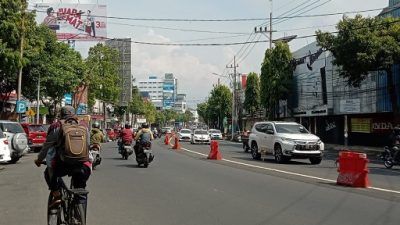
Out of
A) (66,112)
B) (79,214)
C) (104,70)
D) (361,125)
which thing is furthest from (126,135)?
(104,70)

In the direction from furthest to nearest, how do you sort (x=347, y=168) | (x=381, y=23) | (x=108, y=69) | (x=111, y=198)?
1. (x=108, y=69)
2. (x=381, y=23)
3. (x=347, y=168)
4. (x=111, y=198)

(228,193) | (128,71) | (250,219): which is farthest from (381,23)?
(128,71)

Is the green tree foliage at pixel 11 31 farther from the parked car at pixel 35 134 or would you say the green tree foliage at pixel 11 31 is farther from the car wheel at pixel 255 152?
the car wheel at pixel 255 152

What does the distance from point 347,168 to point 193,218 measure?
6.81m

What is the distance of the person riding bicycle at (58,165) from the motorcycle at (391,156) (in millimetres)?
17335

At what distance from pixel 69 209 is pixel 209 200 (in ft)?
15.9

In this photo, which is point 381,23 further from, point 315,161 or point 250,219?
point 250,219

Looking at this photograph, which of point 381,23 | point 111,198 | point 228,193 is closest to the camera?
point 111,198

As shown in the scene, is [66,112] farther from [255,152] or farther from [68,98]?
[68,98]

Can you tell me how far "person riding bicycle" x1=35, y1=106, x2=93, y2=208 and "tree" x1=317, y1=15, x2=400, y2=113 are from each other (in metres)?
27.5

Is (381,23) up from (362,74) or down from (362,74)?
up

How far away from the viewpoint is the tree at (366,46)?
32.0 meters

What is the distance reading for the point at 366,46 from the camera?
3228cm

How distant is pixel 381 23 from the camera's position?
33.4 metres
